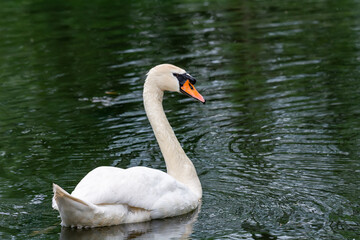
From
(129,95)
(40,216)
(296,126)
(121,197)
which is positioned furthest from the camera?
(129,95)

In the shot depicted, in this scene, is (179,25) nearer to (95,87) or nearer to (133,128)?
(95,87)

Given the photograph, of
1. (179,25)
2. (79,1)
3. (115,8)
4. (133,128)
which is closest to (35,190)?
(133,128)

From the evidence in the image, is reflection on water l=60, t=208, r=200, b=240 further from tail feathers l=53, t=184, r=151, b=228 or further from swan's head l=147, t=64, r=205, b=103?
swan's head l=147, t=64, r=205, b=103

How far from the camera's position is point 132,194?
282 inches

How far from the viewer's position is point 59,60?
1605 centimetres

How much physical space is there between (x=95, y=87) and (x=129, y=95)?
1.02m

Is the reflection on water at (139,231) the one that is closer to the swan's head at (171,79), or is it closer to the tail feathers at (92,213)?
the tail feathers at (92,213)

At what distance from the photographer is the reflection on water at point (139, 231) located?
23.1 ft

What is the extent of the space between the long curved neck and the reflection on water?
31.5 inches

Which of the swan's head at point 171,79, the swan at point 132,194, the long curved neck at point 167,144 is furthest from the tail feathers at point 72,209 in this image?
the swan's head at point 171,79

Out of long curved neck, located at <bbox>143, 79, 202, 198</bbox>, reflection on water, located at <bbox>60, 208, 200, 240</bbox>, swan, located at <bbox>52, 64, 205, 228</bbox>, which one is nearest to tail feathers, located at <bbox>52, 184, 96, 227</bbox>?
swan, located at <bbox>52, 64, 205, 228</bbox>

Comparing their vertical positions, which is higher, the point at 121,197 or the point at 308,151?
the point at 121,197

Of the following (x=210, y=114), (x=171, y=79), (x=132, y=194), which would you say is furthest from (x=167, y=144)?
(x=210, y=114)

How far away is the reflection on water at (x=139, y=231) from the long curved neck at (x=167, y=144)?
0.80m
